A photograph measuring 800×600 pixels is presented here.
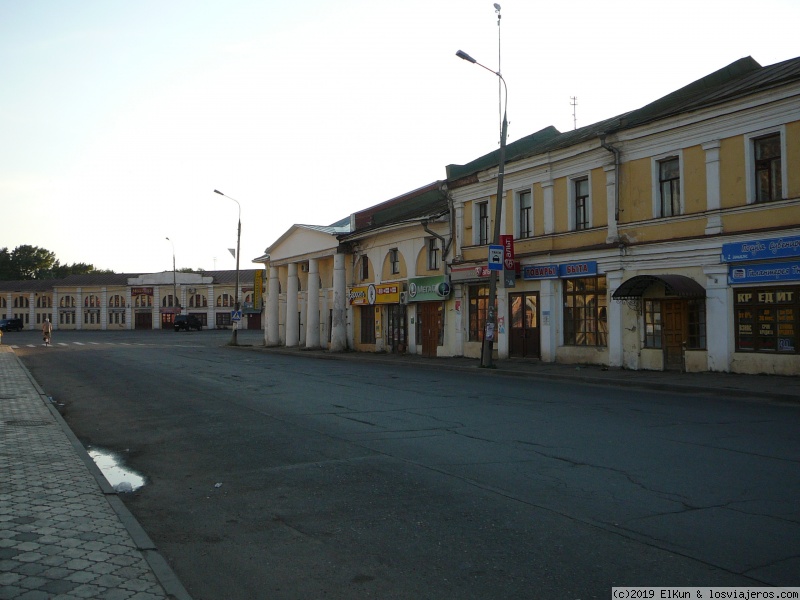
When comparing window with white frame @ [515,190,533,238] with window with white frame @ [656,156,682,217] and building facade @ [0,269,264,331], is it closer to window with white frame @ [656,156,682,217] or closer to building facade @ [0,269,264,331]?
window with white frame @ [656,156,682,217]

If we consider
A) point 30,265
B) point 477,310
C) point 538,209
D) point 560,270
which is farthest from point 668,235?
point 30,265

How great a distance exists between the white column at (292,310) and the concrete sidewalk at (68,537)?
1401 inches

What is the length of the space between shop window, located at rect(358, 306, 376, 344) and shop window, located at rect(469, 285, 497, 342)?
8689 millimetres

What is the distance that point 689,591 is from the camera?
4352mm

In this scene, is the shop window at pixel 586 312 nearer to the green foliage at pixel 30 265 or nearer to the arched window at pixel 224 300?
the arched window at pixel 224 300

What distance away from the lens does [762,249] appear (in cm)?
1794

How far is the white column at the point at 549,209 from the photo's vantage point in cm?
2511

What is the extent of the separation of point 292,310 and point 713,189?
30.5m

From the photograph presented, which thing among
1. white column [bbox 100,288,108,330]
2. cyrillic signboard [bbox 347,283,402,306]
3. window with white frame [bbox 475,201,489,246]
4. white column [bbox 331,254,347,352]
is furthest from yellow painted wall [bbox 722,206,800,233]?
white column [bbox 100,288,108,330]

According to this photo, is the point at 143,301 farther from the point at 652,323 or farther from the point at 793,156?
the point at 793,156

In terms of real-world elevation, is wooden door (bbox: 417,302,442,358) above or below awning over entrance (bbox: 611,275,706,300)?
below

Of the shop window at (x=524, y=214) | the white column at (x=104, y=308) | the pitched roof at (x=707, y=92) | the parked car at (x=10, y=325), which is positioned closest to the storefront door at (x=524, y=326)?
the shop window at (x=524, y=214)

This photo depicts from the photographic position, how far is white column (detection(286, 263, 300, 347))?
4512 cm

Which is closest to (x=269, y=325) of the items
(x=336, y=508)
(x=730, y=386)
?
(x=730, y=386)
